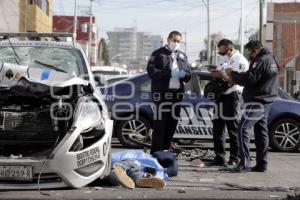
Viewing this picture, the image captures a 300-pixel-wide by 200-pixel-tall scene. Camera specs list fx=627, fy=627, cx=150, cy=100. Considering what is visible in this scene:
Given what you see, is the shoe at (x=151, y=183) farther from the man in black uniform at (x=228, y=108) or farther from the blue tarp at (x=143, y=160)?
the man in black uniform at (x=228, y=108)

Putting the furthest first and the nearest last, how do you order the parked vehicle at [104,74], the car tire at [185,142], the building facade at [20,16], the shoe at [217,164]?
the building facade at [20,16] → the car tire at [185,142] → the shoe at [217,164] → the parked vehicle at [104,74]

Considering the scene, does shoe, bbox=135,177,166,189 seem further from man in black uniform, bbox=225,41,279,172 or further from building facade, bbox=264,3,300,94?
building facade, bbox=264,3,300,94

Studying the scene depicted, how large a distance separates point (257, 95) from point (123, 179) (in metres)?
2.48

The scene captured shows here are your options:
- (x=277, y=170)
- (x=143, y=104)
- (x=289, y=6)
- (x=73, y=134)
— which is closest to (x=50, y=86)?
(x=73, y=134)

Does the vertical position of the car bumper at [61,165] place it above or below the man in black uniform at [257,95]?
below

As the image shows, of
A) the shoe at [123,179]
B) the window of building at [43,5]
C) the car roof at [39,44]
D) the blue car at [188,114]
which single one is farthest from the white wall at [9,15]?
the shoe at [123,179]

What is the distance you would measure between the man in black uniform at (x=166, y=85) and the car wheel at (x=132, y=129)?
230cm

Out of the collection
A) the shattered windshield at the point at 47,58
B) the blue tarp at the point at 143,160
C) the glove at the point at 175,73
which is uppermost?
the shattered windshield at the point at 47,58

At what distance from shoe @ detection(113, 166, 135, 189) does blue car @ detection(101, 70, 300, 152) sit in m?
4.23

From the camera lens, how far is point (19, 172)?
6.43m

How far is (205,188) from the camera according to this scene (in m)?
7.32

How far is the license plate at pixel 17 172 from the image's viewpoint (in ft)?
21.1

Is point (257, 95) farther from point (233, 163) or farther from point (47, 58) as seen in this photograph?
point (47, 58)

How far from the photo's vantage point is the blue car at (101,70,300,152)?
37.6 feet
